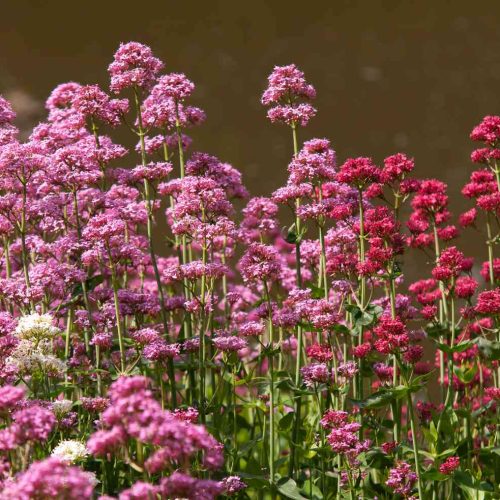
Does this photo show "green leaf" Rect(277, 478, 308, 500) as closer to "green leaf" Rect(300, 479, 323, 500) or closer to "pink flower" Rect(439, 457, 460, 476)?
"green leaf" Rect(300, 479, 323, 500)

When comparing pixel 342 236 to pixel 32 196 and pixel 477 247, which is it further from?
pixel 477 247

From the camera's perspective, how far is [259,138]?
7.20 metres

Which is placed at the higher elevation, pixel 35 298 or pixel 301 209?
pixel 301 209

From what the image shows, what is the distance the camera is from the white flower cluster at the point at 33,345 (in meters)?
3.26

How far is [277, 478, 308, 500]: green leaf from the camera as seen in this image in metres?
3.65

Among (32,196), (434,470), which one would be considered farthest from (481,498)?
(32,196)

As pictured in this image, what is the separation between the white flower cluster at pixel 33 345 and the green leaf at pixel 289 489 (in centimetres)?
99

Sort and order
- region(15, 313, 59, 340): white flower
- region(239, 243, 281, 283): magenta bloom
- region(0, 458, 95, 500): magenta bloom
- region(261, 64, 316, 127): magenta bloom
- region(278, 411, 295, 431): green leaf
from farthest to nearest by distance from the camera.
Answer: region(261, 64, 316, 127): magenta bloom, region(278, 411, 295, 431): green leaf, region(239, 243, 281, 283): magenta bloom, region(15, 313, 59, 340): white flower, region(0, 458, 95, 500): magenta bloom

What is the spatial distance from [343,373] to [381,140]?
12.1 ft

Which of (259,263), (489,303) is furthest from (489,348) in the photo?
(259,263)

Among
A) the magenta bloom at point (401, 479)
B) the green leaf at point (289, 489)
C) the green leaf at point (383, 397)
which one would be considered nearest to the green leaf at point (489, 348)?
the green leaf at point (383, 397)

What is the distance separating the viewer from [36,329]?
3359 millimetres

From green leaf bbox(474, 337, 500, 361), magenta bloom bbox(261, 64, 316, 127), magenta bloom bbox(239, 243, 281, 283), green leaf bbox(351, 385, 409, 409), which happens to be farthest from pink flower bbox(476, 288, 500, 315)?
magenta bloom bbox(261, 64, 316, 127)

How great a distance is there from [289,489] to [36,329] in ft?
3.85
